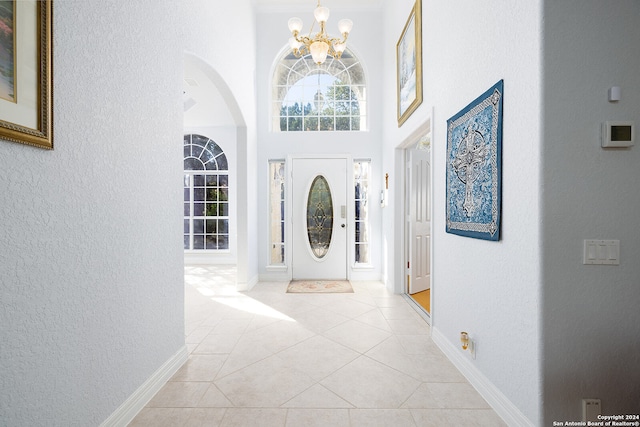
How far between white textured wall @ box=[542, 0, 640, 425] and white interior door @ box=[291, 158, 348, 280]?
3680 millimetres

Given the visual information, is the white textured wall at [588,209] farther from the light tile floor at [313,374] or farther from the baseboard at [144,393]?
the baseboard at [144,393]

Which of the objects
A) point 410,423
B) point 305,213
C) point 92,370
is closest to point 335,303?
point 305,213

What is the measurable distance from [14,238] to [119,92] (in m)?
0.97

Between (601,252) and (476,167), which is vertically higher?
(476,167)

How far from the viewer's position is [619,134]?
1383 millimetres

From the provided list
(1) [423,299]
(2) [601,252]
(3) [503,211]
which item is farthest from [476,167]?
(1) [423,299]

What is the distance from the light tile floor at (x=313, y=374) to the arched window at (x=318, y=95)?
121 inches

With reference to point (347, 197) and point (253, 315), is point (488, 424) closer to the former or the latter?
point (253, 315)

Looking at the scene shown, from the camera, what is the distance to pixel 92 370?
148 centimetres

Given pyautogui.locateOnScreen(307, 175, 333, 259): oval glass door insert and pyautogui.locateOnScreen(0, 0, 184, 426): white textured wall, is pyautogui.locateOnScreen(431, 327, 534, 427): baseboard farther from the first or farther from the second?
pyautogui.locateOnScreen(307, 175, 333, 259): oval glass door insert

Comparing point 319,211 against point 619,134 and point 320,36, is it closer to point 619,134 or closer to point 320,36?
point 320,36

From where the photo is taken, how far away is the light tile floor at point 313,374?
5.74ft

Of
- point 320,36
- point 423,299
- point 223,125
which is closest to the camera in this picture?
point 320,36

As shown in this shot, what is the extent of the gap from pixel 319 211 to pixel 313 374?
10.2ft
